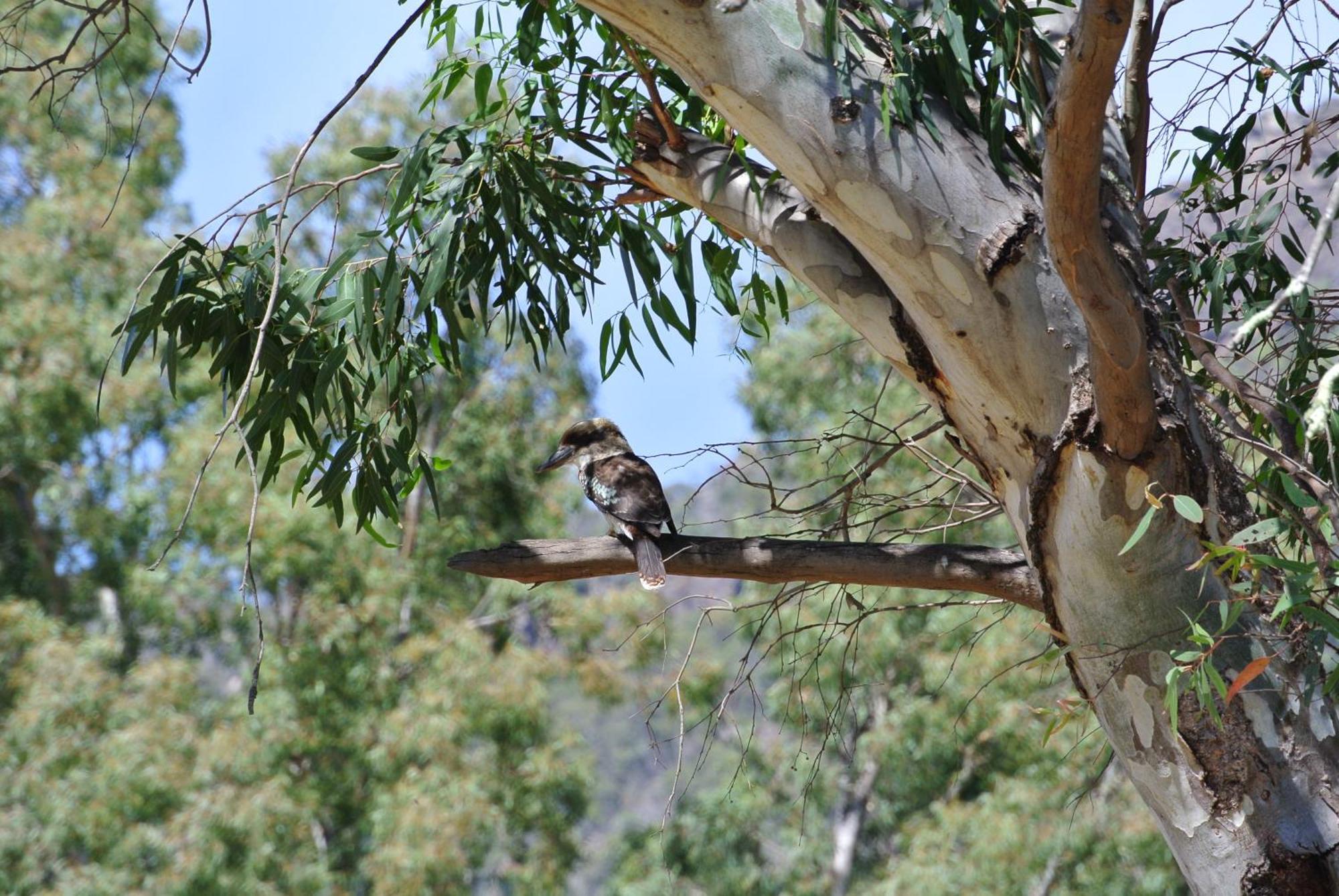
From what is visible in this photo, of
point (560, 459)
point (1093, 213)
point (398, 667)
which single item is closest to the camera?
point (1093, 213)

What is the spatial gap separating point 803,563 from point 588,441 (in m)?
1.61

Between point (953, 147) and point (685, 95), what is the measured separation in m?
0.88

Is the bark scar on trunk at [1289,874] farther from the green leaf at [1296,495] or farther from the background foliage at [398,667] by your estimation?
the background foliage at [398,667]

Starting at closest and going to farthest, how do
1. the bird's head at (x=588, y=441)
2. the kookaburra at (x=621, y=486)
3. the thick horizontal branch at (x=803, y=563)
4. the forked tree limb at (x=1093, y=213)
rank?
1. the forked tree limb at (x=1093, y=213)
2. the thick horizontal branch at (x=803, y=563)
3. the kookaburra at (x=621, y=486)
4. the bird's head at (x=588, y=441)

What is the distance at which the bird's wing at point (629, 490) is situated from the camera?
2.92 meters

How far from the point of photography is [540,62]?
101 inches

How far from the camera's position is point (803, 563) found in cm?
212

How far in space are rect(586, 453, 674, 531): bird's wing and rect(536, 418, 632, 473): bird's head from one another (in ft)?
0.50

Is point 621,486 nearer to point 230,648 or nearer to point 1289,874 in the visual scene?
point 1289,874

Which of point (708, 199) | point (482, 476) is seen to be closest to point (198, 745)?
point (482, 476)

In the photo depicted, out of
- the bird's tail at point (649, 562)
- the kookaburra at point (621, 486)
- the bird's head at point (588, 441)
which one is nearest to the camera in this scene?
the bird's tail at point (649, 562)

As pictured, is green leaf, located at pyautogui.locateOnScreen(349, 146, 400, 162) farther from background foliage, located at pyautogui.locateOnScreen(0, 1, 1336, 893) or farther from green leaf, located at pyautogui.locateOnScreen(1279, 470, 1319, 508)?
background foliage, located at pyautogui.locateOnScreen(0, 1, 1336, 893)

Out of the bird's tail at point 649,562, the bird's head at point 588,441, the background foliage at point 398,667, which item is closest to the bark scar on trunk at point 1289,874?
the bird's tail at point 649,562

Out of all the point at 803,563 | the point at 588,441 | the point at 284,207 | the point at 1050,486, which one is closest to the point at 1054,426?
the point at 1050,486
